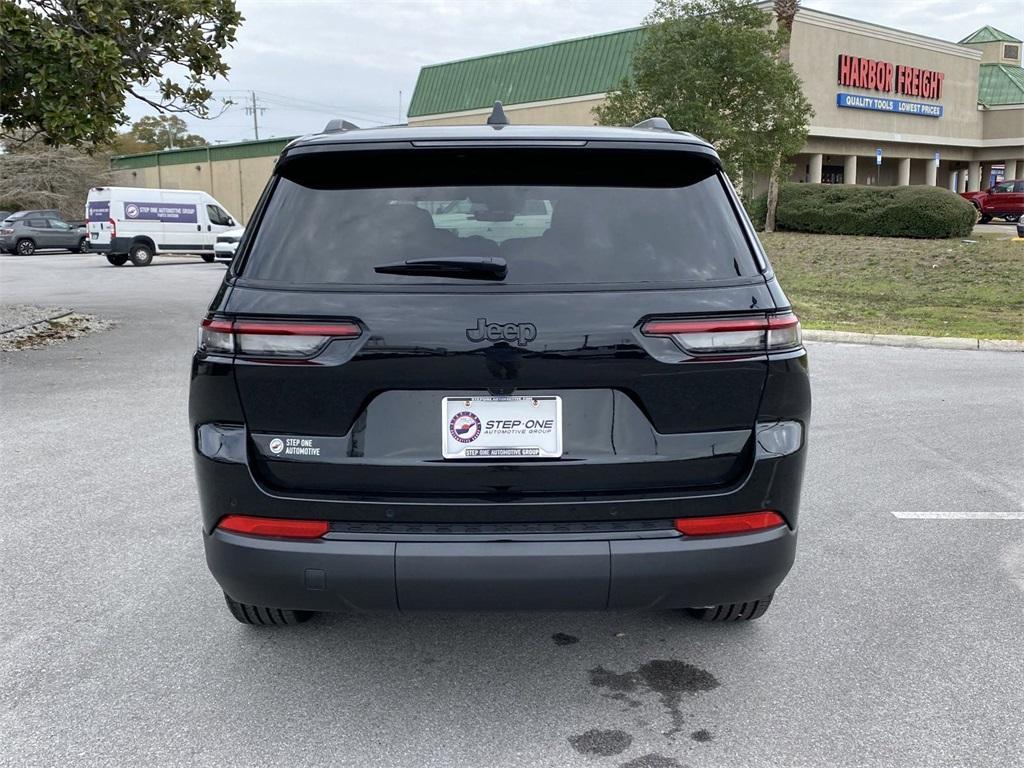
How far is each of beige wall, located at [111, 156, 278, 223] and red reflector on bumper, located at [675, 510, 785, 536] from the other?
43750mm

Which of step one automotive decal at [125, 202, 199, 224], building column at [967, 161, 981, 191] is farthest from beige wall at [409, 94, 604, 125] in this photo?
building column at [967, 161, 981, 191]

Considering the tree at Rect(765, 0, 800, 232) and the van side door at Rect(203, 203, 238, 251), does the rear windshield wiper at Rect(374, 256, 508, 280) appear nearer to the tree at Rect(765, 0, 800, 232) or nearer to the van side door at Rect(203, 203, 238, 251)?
the tree at Rect(765, 0, 800, 232)

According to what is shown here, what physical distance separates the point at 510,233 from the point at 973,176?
→ 59.4 metres

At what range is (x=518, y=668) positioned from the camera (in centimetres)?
330

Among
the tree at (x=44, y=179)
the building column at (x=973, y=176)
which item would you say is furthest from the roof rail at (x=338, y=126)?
the building column at (x=973, y=176)

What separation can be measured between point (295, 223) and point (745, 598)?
5.94ft

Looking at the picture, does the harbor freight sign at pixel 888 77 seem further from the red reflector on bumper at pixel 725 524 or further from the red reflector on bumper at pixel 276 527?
the red reflector on bumper at pixel 276 527

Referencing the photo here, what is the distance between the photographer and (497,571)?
2609mm

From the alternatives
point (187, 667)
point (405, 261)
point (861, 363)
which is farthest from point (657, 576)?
point (861, 363)

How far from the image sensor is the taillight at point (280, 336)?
8.61 ft

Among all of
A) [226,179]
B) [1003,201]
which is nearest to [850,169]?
[1003,201]

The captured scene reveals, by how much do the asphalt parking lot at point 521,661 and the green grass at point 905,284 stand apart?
26.7 feet

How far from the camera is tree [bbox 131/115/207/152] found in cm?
8550

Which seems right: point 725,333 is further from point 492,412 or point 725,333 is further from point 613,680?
point 613,680
